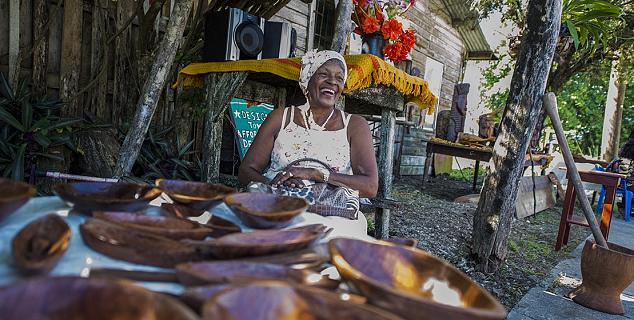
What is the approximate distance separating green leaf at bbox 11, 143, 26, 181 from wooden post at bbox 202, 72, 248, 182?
1337mm

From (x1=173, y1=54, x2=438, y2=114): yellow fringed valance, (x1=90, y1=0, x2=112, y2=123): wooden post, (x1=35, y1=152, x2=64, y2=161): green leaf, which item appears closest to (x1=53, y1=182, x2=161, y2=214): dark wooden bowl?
(x1=173, y1=54, x2=438, y2=114): yellow fringed valance

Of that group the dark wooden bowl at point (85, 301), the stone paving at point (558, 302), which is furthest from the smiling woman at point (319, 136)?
the dark wooden bowl at point (85, 301)

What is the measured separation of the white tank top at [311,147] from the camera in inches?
91.0

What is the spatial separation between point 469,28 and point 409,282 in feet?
39.0

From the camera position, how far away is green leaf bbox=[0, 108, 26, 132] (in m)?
3.20

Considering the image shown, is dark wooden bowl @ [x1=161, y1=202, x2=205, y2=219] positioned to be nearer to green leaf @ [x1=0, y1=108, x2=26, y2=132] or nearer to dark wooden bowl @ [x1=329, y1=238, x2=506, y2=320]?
dark wooden bowl @ [x1=329, y1=238, x2=506, y2=320]

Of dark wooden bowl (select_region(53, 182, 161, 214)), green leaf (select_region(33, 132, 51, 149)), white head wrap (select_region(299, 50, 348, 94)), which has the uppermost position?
white head wrap (select_region(299, 50, 348, 94))

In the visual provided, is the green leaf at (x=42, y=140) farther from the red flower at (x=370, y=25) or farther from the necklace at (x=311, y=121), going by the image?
the red flower at (x=370, y=25)

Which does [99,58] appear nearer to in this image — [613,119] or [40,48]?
[40,48]

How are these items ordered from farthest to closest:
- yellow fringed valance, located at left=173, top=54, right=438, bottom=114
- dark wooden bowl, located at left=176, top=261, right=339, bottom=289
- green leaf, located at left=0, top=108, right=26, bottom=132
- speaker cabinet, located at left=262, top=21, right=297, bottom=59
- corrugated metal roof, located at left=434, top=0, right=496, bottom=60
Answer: corrugated metal roof, located at left=434, top=0, right=496, bottom=60 → speaker cabinet, located at left=262, top=21, right=297, bottom=59 → green leaf, located at left=0, top=108, right=26, bottom=132 → yellow fringed valance, located at left=173, top=54, right=438, bottom=114 → dark wooden bowl, located at left=176, top=261, right=339, bottom=289

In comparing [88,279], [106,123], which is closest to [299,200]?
[88,279]

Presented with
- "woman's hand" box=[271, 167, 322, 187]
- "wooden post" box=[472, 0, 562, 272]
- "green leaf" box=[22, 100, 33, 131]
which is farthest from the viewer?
"green leaf" box=[22, 100, 33, 131]

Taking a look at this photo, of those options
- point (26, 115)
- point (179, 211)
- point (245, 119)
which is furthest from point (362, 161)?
point (26, 115)

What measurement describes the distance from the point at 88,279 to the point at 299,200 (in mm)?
714
